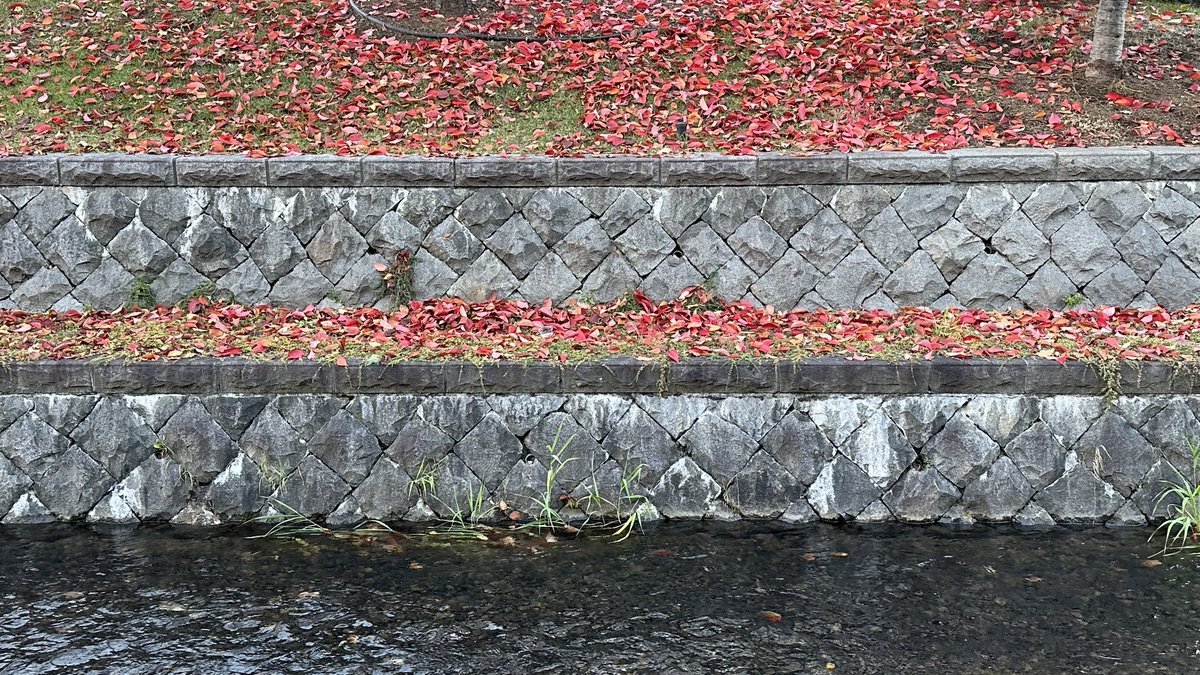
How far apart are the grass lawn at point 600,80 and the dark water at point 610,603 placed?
2.61m

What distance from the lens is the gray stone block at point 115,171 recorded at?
6027mm

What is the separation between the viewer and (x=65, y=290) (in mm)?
6074

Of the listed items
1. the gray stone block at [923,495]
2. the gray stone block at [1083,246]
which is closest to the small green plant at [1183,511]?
the gray stone block at [923,495]

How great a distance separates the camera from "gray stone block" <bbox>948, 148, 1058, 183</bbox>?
19.5 ft

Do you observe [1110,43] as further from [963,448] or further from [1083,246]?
[963,448]

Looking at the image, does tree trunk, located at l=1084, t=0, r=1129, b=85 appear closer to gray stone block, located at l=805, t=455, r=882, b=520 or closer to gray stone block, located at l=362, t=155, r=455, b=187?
gray stone block, located at l=805, t=455, r=882, b=520

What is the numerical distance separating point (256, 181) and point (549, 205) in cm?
167

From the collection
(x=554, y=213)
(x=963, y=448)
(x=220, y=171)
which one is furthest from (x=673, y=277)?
(x=220, y=171)

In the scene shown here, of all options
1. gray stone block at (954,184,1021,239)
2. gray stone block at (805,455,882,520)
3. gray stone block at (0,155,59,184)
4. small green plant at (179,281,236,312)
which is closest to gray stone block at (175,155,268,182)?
small green plant at (179,281,236,312)

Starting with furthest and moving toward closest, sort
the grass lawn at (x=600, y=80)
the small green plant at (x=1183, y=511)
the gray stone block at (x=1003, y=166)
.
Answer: the grass lawn at (x=600, y=80), the gray stone block at (x=1003, y=166), the small green plant at (x=1183, y=511)

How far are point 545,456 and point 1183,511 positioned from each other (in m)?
2.94

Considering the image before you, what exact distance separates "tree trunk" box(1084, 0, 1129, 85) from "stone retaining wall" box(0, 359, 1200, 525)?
123 inches

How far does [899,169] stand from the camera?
5.98m

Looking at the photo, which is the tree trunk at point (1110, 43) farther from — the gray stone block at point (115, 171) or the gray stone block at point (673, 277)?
the gray stone block at point (115, 171)
